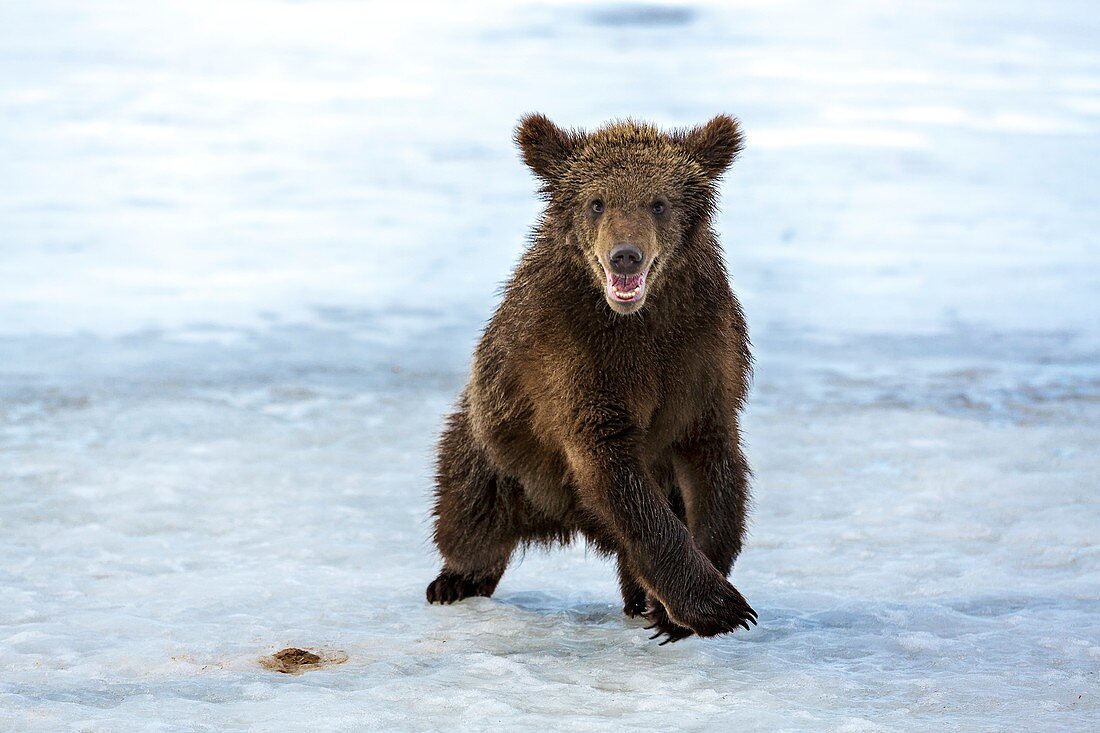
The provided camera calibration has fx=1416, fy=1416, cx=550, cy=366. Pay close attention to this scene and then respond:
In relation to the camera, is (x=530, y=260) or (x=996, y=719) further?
(x=530, y=260)

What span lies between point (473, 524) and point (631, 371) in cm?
116

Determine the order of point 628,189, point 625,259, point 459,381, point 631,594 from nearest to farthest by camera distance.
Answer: point 625,259 < point 628,189 < point 631,594 < point 459,381

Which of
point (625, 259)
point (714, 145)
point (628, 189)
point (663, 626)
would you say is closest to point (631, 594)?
point (663, 626)

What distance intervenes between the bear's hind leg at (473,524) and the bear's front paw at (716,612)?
1070 mm

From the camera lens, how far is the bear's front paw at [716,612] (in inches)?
188

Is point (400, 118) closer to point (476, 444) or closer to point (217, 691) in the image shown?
point (476, 444)

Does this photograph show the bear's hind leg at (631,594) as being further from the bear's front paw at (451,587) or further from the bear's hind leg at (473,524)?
the bear's front paw at (451,587)

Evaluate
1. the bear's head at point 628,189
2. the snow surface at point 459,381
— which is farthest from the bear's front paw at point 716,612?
the bear's head at point 628,189

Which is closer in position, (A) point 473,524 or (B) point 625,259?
(B) point 625,259

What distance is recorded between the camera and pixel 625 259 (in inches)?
185

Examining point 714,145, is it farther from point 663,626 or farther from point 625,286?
point 663,626

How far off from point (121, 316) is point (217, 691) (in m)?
7.29

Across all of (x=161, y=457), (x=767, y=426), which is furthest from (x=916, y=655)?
(x=161, y=457)

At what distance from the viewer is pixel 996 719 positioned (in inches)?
163
